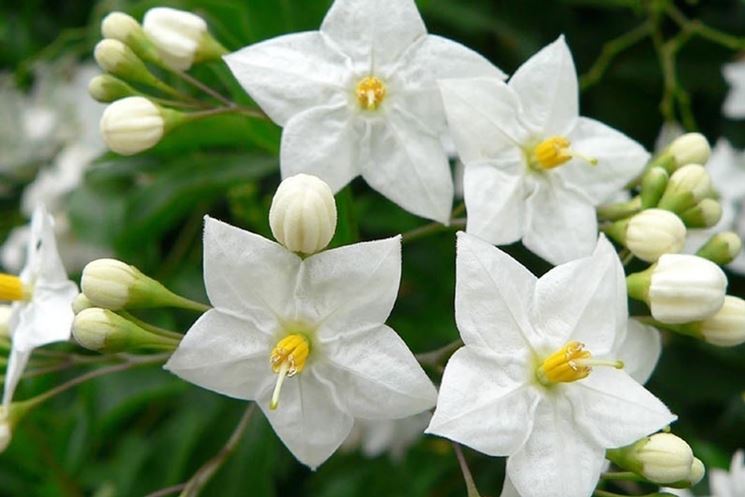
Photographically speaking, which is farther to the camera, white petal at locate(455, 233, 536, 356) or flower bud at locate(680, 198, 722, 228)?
flower bud at locate(680, 198, 722, 228)

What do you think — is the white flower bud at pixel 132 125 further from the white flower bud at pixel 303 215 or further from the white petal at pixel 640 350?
the white petal at pixel 640 350

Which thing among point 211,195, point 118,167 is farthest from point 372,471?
point 118,167

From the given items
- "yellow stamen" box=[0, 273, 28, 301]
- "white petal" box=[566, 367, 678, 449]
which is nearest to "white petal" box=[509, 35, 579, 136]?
"white petal" box=[566, 367, 678, 449]

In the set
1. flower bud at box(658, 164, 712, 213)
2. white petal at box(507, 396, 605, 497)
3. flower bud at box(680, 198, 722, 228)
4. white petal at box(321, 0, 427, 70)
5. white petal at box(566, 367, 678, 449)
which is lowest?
white petal at box(507, 396, 605, 497)

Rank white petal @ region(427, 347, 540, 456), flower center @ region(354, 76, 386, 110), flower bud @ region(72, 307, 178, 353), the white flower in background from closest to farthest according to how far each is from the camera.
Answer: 1. white petal @ region(427, 347, 540, 456)
2. flower bud @ region(72, 307, 178, 353)
3. flower center @ region(354, 76, 386, 110)
4. the white flower in background

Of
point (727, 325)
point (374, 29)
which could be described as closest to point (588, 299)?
point (727, 325)

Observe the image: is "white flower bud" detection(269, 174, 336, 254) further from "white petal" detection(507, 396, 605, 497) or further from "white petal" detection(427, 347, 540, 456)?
"white petal" detection(507, 396, 605, 497)

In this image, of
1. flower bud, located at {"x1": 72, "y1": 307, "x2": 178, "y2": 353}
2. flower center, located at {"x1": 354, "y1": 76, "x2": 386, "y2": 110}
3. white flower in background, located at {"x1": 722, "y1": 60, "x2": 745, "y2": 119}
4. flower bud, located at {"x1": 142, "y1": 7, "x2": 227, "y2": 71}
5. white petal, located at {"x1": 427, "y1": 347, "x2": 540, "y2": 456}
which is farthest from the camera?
white flower in background, located at {"x1": 722, "y1": 60, "x2": 745, "y2": 119}
